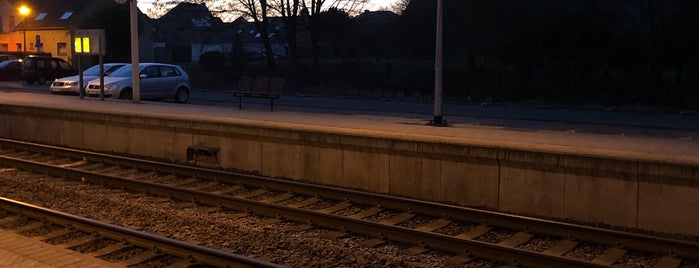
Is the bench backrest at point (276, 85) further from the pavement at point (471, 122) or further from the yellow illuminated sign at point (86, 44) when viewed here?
the yellow illuminated sign at point (86, 44)

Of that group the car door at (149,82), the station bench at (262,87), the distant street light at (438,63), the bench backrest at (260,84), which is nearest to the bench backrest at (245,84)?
the station bench at (262,87)

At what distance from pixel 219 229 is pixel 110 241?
1.27 m

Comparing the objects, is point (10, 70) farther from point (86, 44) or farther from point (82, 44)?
point (86, 44)

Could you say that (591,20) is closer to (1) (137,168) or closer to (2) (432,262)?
(1) (137,168)

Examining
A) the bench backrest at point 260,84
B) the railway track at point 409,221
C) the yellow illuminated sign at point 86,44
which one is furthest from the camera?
the yellow illuminated sign at point 86,44

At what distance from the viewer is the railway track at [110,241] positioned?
25.0ft

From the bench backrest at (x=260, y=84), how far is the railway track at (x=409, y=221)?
658cm

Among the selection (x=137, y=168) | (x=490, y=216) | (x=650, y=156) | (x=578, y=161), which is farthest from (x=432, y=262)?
(x=137, y=168)

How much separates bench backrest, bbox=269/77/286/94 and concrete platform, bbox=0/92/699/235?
2.19 metres

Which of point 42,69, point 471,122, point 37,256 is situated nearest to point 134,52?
point 471,122

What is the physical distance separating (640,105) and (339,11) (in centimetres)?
1991

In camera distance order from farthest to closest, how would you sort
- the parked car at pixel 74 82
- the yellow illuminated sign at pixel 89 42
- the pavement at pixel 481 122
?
the parked car at pixel 74 82, the yellow illuminated sign at pixel 89 42, the pavement at pixel 481 122

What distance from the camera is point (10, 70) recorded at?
44.1m

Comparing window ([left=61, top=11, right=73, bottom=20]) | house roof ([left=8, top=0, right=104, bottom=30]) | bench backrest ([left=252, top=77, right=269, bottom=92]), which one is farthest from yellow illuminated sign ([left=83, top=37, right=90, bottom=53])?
window ([left=61, top=11, right=73, bottom=20])
